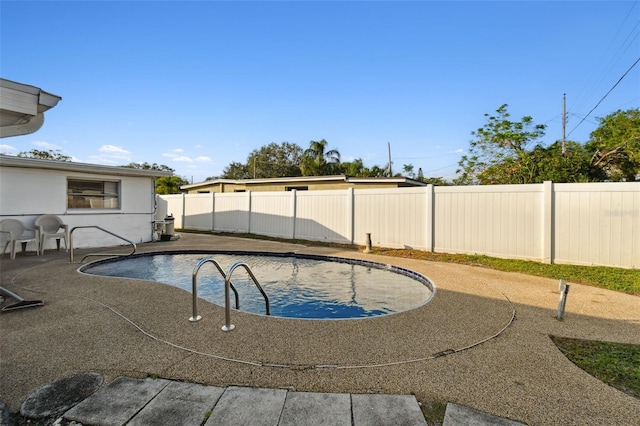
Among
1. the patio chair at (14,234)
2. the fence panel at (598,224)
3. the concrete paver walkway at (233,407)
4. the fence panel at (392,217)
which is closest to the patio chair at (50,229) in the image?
the patio chair at (14,234)

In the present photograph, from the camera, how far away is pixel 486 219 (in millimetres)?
8523

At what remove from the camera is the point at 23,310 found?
434cm

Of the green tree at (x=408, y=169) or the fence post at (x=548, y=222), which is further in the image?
the green tree at (x=408, y=169)

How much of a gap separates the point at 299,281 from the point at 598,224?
23.3 feet

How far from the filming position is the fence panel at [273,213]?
13.1 metres

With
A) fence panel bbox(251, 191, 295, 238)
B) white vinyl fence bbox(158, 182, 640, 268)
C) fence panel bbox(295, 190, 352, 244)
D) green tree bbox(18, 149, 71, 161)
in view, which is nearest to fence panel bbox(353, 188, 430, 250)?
white vinyl fence bbox(158, 182, 640, 268)

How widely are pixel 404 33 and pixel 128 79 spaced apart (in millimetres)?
10275

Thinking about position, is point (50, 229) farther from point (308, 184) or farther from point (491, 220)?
point (491, 220)

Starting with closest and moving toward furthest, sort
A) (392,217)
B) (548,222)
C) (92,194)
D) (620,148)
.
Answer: (548,222) < (392,217) < (92,194) < (620,148)

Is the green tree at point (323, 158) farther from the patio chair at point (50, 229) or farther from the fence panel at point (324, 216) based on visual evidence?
the patio chair at point (50, 229)

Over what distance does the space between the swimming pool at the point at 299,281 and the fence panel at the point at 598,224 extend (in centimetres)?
396

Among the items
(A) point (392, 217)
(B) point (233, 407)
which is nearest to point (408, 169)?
(A) point (392, 217)

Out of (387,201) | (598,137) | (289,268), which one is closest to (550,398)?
(289,268)

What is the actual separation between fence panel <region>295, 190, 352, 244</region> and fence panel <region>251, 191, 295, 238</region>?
45 cm
